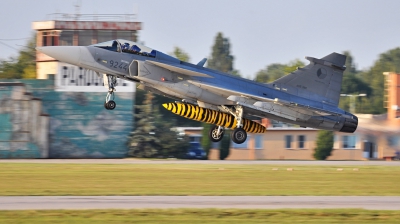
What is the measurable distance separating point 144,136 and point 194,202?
26.2 meters

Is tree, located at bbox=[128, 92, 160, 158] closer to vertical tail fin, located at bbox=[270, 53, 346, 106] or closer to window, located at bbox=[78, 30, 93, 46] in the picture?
window, located at bbox=[78, 30, 93, 46]

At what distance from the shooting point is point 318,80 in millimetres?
25938

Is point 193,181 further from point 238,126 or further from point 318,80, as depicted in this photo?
point 318,80

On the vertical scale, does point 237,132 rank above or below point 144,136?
above

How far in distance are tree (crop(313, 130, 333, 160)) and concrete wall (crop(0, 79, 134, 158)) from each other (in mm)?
14134

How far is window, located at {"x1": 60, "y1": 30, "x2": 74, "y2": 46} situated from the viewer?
4758 centimetres

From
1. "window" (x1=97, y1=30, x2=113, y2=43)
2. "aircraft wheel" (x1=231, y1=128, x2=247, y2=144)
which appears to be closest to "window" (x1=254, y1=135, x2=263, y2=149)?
"window" (x1=97, y1=30, x2=113, y2=43)

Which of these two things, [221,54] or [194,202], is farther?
[221,54]

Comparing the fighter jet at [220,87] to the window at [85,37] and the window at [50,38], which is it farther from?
the window at [50,38]

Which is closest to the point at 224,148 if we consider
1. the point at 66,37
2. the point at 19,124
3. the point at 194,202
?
the point at 66,37

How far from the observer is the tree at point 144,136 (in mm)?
43531

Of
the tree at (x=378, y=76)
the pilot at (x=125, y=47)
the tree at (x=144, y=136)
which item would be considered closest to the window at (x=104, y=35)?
the tree at (x=144, y=136)

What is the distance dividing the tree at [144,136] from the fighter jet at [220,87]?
18.4 m

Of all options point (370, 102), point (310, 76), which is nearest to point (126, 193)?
point (310, 76)
